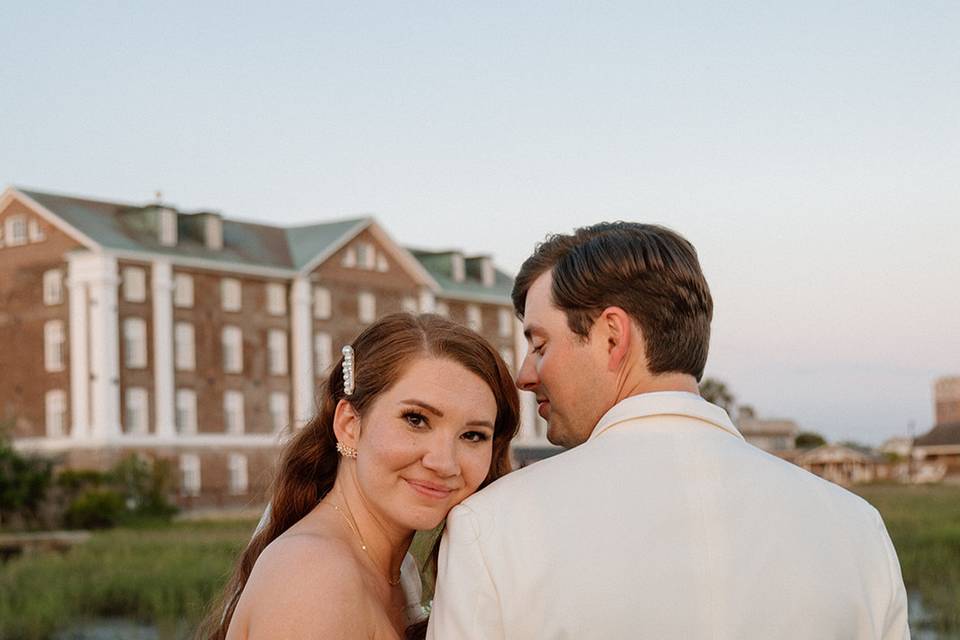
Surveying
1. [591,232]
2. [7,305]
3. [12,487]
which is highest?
[7,305]

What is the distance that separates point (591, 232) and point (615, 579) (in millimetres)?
770

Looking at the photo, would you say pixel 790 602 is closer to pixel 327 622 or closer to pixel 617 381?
pixel 617 381

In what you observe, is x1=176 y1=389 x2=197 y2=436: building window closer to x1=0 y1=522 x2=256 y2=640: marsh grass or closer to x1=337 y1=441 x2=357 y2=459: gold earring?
x1=0 y1=522 x2=256 y2=640: marsh grass

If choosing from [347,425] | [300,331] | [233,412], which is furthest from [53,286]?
[347,425]

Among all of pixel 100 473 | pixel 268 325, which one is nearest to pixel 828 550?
pixel 100 473

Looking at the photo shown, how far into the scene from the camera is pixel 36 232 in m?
45.7

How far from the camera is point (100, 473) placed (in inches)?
1593

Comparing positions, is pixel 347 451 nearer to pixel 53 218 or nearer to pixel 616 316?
pixel 616 316

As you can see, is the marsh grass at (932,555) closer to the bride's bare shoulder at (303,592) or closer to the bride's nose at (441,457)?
the bride's nose at (441,457)

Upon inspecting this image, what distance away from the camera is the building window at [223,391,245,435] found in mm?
49969

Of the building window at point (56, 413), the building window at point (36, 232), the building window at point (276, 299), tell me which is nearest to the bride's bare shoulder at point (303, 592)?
the building window at point (56, 413)

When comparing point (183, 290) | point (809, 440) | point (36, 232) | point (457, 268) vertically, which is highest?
point (36, 232)

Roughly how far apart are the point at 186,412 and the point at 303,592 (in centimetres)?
4653

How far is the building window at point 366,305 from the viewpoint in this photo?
54.6 m
